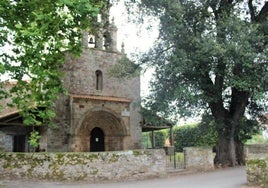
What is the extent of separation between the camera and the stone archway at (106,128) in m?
17.5

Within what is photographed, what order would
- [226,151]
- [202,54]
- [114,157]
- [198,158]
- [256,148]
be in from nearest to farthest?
[114,157]
[202,54]
[198,158]
[226,151]
[256,148]

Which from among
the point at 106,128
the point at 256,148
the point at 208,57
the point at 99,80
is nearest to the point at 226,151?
the point at 256,148

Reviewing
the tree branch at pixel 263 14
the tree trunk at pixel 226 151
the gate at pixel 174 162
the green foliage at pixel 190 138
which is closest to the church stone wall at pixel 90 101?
the gate at pixel 174 162

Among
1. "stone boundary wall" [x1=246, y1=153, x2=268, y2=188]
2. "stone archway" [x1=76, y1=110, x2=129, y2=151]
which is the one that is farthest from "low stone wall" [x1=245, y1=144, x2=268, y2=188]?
"stone archway" [x1=76, y1=110, x2=129, y2=151]

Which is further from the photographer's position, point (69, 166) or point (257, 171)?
point (69, 166)

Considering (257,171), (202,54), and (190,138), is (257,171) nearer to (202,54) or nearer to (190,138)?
(202,54)

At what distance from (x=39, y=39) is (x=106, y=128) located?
38.1ft

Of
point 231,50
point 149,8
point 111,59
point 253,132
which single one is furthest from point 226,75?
point 111,59

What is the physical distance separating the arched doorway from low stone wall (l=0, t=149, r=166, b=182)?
7.31 meters

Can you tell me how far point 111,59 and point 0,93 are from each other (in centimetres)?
1009

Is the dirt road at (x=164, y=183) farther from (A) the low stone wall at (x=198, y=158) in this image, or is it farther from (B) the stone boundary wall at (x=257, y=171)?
(A) the low stone wall at (x=198, y=158)

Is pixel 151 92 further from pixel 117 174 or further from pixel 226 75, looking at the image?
pixel 117 174

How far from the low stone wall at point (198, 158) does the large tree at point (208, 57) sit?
1.50m

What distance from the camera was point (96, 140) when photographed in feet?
61.4
